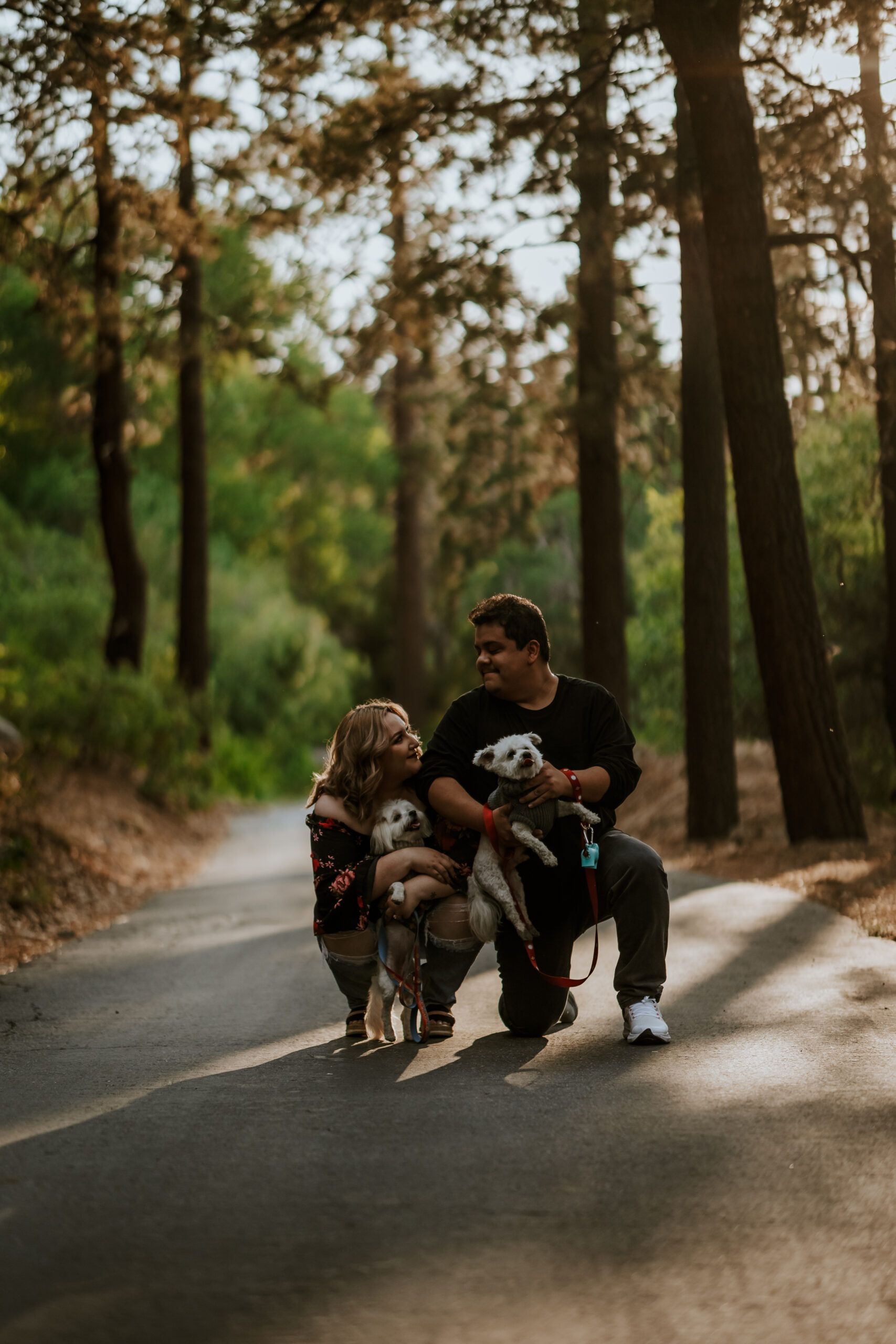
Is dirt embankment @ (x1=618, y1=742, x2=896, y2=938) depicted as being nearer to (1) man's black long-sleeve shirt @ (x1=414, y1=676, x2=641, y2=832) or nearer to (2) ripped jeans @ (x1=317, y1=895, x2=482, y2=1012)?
(1) man's black long-sleeve shirt @ (x1=414, y1=676, x2=641, y2=832)

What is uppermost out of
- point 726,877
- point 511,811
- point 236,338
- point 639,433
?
point 236,338

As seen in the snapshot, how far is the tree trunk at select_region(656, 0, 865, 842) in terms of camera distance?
13.2 metres

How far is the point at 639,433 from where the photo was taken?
21.7 metres

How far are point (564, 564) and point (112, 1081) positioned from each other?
108 feet

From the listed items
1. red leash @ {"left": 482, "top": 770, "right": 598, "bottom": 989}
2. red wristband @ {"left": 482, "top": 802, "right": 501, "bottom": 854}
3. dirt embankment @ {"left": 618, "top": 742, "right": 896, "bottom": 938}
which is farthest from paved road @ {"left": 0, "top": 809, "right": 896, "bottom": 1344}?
dirt embankment @ {"left": 618, "top": 742, "right": 896, "bottom": 938}

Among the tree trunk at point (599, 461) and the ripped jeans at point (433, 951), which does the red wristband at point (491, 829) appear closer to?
the ripped jeans at point (433, 951)

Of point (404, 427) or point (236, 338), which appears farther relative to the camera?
point (404, 427)

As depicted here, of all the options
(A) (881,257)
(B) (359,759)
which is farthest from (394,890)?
(A) (881,257)

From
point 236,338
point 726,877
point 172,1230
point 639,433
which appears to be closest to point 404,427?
point 236,338

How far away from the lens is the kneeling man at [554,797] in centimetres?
633

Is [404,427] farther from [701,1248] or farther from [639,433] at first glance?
[701,1248]

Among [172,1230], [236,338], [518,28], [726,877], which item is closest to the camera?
[172,1230]

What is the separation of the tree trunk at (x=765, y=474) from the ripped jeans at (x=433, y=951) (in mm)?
7626

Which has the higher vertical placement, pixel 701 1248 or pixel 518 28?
pixel 518 28
